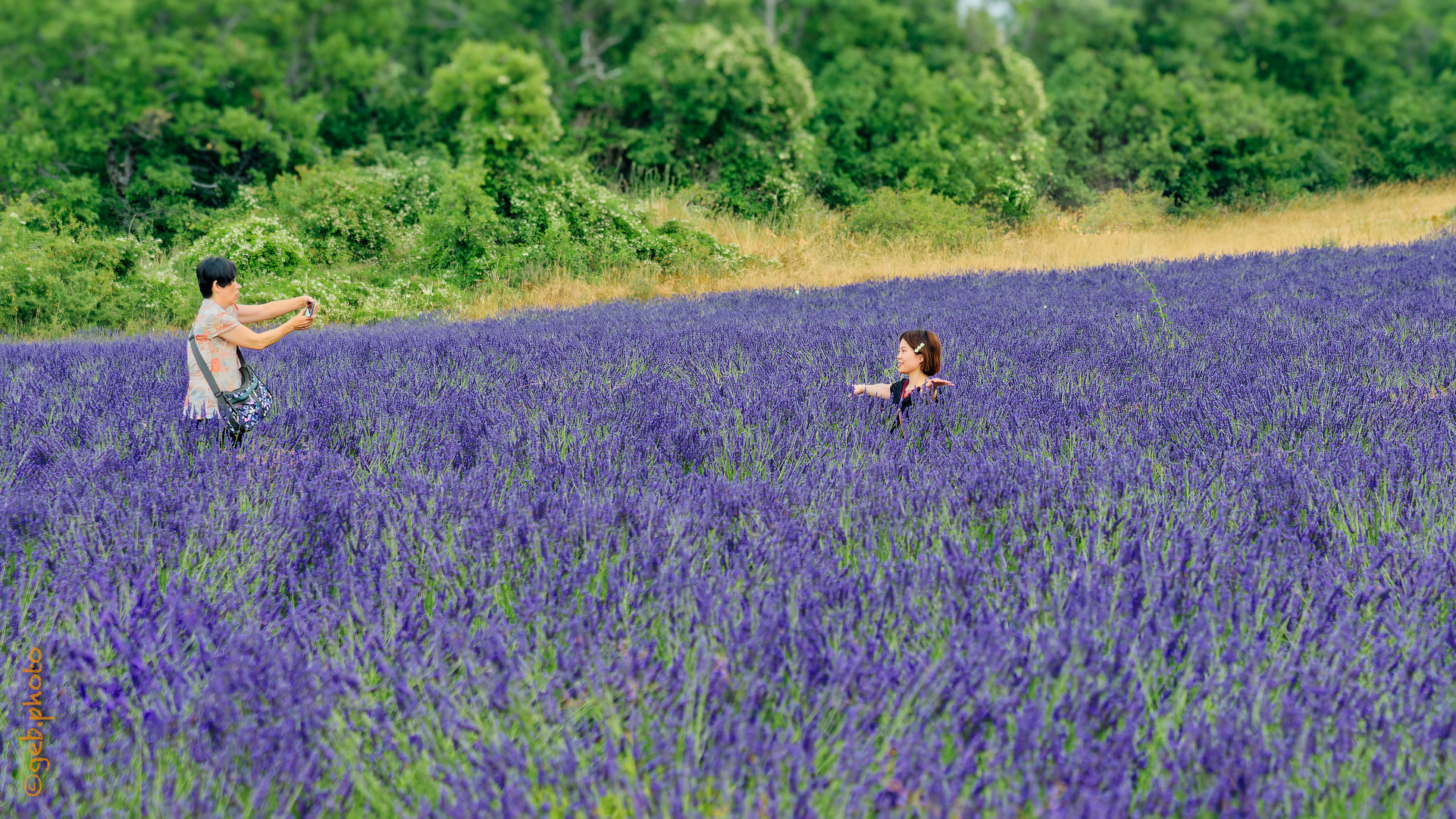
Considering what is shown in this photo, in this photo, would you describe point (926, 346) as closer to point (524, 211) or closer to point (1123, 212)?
point (524, 211)

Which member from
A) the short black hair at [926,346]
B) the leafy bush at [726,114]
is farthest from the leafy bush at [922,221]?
the short black hair at [926,346]

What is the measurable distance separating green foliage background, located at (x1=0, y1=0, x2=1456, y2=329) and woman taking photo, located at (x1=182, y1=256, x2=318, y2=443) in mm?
8078

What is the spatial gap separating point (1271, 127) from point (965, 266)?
16.9 m

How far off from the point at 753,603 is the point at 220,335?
2375mm

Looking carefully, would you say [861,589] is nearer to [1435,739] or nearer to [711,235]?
[1435,739]

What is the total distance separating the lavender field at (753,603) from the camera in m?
1.17

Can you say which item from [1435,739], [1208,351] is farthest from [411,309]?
[1435,739]

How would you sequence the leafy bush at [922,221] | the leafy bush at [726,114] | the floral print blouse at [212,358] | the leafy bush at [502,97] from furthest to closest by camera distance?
the leafy bush at [726,114] < the leafy bush at [502,97] < the leafy bush at [922,221] < the floral print blouse at [212,358]

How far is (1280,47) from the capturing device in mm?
25672

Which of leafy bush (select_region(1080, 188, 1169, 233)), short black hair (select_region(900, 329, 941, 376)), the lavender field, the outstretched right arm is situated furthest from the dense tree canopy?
short black hair (select_region(900, 329, 941, 376))

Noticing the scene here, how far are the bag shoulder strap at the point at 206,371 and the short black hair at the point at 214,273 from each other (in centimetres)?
18

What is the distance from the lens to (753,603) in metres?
1.56

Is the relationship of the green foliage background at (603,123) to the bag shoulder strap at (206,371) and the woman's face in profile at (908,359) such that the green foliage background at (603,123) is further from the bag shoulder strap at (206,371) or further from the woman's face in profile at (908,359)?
the woman's face in profile at (908,359)

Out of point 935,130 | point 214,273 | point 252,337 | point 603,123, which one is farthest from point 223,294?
point 935,130
